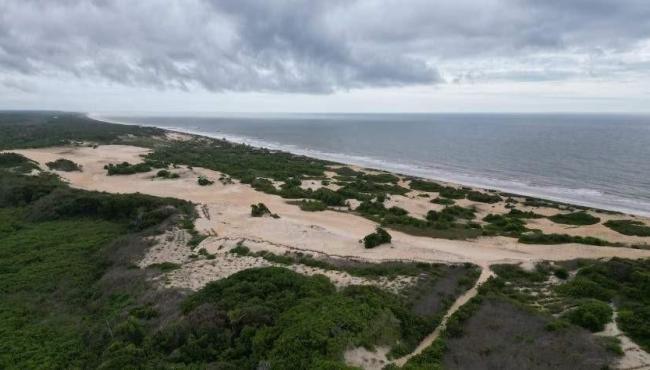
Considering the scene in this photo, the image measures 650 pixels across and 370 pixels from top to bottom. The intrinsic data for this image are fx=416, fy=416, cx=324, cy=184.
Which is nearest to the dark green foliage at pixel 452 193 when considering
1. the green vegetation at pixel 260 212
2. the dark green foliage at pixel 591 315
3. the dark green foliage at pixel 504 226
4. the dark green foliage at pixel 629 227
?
the dark green foliage at pixel 504 226

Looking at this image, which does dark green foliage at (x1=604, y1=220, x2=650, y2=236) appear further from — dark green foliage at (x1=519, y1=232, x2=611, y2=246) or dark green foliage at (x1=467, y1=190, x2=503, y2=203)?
dark green foliage at (x1=467, y1=190, x2=503, y2=203)

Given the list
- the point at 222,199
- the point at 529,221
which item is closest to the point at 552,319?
the point at 529,221

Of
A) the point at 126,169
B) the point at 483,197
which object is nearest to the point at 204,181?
the point at 126,169

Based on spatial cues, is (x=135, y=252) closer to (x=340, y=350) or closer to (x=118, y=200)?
(x=118, y=200)

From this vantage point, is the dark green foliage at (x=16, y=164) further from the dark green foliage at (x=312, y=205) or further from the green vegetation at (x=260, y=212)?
the dark green foliage at (x=312, y=205)

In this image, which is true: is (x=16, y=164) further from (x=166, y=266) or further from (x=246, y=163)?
(x=166, y=266)

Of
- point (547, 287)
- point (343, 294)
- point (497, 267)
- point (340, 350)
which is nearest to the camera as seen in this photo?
point (340, 350)
